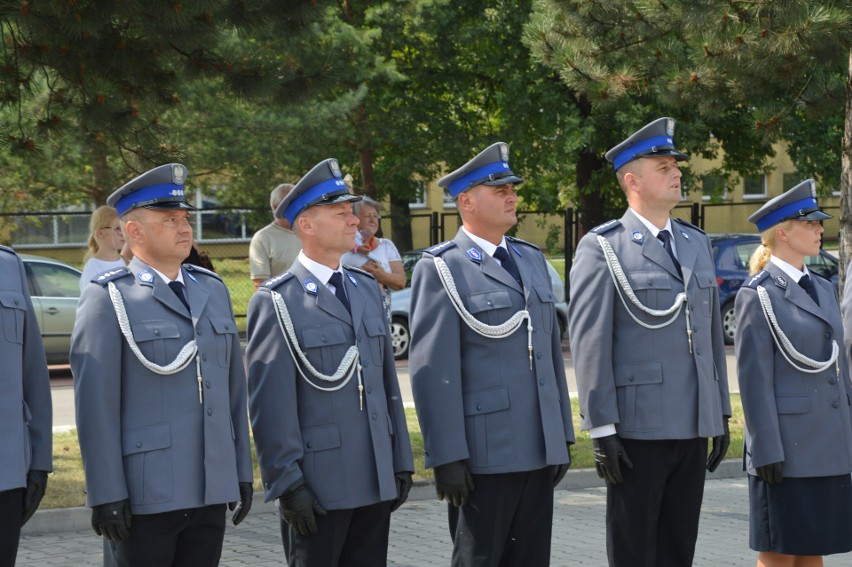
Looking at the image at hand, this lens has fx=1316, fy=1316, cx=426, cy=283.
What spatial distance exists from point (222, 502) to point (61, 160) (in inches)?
667

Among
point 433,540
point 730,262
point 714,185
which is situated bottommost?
point 433,540

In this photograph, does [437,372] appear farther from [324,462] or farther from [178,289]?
[178,289]

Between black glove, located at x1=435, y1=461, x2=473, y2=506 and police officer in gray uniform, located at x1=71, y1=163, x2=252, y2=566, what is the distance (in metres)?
0.79

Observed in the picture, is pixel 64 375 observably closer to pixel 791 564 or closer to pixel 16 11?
pixel 16 11

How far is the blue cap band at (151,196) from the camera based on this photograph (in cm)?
482

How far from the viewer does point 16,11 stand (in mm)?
8148

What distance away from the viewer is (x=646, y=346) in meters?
5.54

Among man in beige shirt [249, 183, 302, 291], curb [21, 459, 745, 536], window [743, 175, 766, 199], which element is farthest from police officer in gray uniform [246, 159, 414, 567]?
window [743, 175, 766, 199]

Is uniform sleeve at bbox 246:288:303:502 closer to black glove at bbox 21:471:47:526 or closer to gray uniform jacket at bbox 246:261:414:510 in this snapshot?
gray uniform jacket at bbox 246:261:414:510

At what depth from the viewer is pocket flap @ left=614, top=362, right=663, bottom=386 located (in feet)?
18.1

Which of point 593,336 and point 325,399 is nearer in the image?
point 325,399

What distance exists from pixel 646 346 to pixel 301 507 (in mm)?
1677

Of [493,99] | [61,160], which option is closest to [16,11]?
[61,160]

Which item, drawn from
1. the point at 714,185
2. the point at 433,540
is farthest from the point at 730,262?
the point at 433,540
